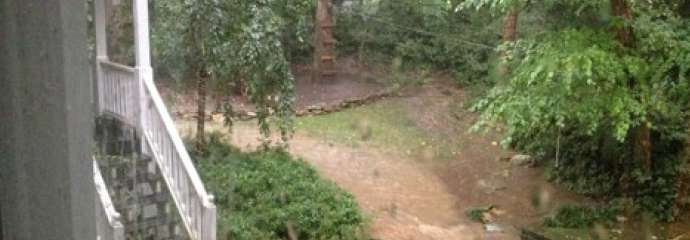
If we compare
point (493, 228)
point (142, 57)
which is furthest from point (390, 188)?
point (142, 57)

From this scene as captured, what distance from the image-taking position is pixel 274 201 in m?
6.07

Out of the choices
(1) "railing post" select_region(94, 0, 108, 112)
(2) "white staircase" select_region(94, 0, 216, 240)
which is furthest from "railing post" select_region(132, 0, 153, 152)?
(1) "railing post" select_region(94, 0, 108, 112)

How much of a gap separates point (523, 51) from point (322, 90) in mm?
6554

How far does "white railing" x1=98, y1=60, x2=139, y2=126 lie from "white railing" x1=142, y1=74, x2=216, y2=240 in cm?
16

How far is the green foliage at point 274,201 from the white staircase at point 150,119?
0.44 meters

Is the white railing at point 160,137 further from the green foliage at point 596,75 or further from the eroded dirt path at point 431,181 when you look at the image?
the green foliage at point 596,75

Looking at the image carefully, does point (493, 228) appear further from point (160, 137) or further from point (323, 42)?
point (323, 42)

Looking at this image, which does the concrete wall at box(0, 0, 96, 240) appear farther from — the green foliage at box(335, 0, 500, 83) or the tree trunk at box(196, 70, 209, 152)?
the green foliage at box(335, 0, 500, 83)

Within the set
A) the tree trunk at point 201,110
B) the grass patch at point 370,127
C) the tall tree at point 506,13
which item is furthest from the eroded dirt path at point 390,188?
the tall tree at point 506,13

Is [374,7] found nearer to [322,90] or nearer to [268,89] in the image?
[322,90]

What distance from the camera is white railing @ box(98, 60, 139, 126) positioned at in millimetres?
5793

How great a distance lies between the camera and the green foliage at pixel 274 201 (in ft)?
18.8

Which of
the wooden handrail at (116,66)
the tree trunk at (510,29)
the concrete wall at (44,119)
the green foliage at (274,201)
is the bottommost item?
the green foliage at (274,201)

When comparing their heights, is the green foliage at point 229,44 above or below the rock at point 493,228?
above
